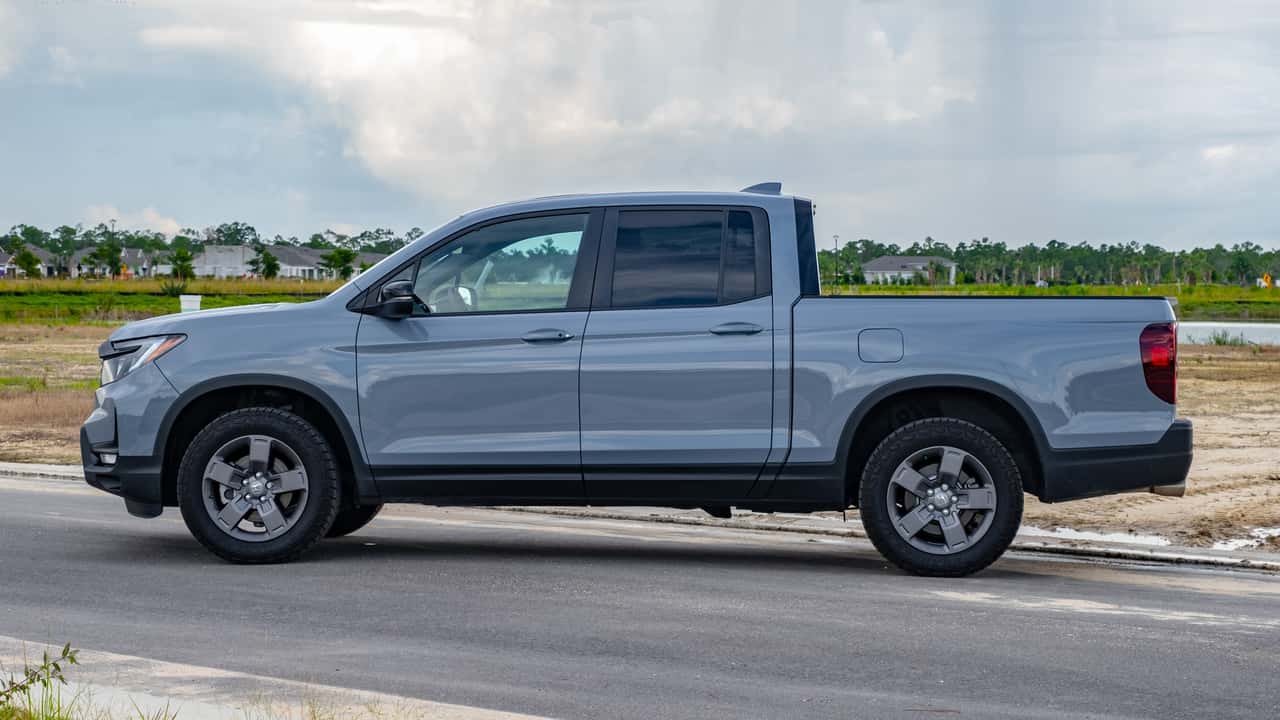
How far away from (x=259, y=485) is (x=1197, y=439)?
12767 millimetres

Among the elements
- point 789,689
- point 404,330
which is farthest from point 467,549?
point 789,689

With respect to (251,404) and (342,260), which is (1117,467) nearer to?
(251,404)

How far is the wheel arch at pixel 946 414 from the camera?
9023 millimetres

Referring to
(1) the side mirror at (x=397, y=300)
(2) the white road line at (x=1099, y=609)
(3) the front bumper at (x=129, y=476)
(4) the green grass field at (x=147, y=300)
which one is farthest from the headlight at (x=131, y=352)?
(4) the green grass field at (x=147, y=300)

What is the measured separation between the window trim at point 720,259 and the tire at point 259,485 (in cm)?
183

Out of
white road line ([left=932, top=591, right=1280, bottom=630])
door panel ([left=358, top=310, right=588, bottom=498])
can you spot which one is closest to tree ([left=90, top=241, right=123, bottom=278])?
door panel ([left=358, top=310, right=588, bottom=498])

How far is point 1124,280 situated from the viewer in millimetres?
175125

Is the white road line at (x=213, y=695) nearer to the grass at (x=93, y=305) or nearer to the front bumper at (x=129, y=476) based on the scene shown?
the front bumper at (x=129, y=476)

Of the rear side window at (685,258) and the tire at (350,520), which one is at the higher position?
the rear side window at (685,258)

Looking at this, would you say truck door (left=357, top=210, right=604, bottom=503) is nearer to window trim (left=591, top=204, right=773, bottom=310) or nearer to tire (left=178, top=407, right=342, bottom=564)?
window trim (left=591, top=204, right=773, bottom=310)

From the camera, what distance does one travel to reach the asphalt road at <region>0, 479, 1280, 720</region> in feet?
20.9

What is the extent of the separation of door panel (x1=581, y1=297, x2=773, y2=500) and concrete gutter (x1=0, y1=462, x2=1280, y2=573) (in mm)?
2523

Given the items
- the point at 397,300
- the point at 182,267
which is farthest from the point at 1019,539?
the point at 182,267

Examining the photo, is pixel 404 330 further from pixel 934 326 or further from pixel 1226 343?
pixel 1226 343
